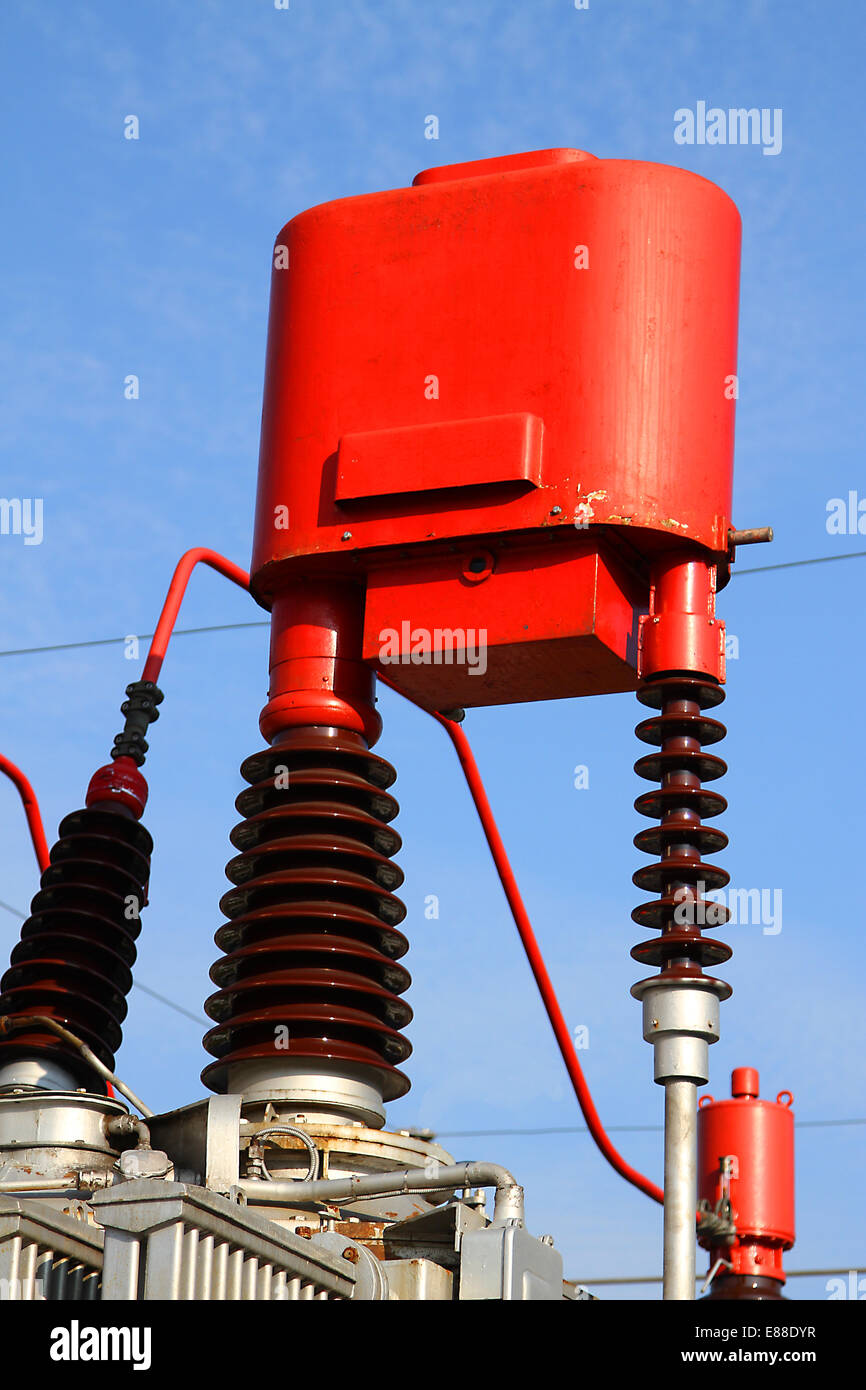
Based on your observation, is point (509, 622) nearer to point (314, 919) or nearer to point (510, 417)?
point (510, 417)

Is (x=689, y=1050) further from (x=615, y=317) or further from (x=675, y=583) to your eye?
(x=615, y=317)

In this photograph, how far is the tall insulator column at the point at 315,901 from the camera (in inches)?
439

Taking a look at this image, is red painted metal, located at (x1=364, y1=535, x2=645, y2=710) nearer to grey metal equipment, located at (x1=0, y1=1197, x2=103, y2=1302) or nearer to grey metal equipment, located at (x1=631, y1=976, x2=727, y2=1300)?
grey metal equipment, located at (x1=631, y1=976, x2=727, y2=1300)

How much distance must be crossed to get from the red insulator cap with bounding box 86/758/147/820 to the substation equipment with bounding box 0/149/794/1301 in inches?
17.9

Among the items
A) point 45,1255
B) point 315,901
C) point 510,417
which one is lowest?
point 45,1255

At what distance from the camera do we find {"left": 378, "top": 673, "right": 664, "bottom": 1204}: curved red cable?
1225 cm

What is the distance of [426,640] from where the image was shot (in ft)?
37.0

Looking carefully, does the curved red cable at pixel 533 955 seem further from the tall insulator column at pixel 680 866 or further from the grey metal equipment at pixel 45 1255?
the grey metal equipment at pixel 45 1255

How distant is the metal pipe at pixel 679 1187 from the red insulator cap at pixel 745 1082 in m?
2.75

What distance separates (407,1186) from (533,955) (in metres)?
3.04

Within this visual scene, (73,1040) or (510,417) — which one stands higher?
(510,417)

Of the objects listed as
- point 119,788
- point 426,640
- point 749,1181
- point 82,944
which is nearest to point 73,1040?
point 82,944

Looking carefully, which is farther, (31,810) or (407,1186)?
(31,810)
